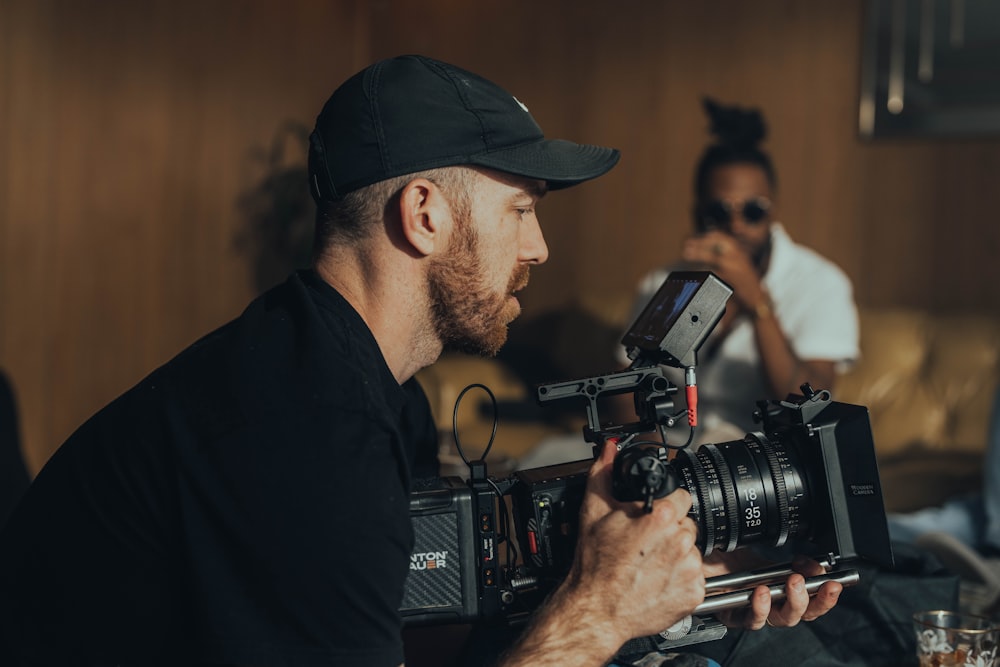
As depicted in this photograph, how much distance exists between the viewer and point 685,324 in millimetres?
1105

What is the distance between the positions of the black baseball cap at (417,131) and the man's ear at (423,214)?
2 cm

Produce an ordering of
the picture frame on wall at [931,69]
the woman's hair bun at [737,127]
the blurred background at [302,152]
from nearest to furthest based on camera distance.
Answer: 1. the woman's hair bun at [737,127]
2. the blurred background at [302,152]
3. the picture frame on wall at [931,69]

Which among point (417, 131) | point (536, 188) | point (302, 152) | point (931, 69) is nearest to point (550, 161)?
point (536, 188)

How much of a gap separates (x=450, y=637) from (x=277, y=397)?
542 millimetres

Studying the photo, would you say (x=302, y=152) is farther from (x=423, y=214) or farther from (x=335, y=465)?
(x=335, y=465)

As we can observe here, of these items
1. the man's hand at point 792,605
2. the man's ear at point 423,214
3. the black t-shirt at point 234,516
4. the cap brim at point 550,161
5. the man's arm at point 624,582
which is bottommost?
the man's hand at point 792,605


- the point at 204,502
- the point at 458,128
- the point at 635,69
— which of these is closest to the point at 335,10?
the point at 635,69

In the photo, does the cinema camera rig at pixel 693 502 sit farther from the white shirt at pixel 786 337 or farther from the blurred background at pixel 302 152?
the blurred background at pixel 302 152

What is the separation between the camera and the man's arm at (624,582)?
3.22 ft

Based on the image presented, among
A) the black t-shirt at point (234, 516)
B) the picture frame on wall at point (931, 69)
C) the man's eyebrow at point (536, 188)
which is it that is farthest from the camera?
the picture frame on wall at point (931, 69)

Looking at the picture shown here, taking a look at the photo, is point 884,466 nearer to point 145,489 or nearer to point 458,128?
point 458,128

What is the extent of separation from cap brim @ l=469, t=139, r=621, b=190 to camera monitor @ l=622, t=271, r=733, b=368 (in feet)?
0.58

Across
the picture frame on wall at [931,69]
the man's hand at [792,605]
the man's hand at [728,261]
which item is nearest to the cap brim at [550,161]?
the man's hand at [792,605]

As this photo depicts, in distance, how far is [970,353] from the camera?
281 cm
